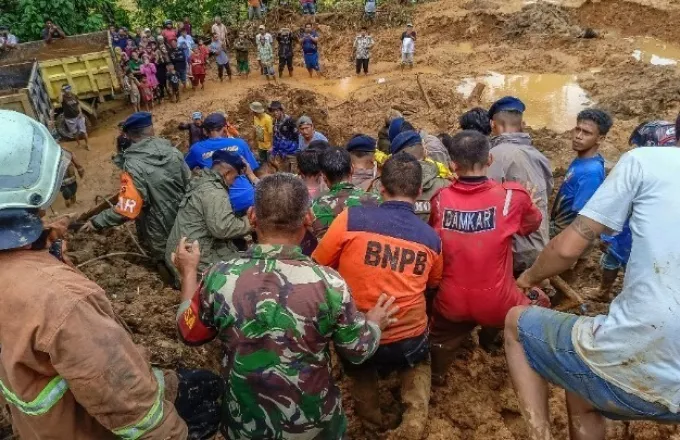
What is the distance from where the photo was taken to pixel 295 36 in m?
16.2

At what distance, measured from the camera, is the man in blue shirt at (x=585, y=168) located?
4.13 metres

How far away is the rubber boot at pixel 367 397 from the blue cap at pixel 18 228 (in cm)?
197

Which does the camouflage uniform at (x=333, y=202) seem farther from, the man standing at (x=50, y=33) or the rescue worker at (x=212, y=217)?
the man standing at (x=50, y=33)

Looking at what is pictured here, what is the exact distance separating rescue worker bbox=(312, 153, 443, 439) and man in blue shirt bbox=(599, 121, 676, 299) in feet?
7.13

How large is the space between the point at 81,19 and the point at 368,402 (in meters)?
14.1

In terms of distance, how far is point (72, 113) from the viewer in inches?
381

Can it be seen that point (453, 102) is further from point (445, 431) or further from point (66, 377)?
point (66, 377)

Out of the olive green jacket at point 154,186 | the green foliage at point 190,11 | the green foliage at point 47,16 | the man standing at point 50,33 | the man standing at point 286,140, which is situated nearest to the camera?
the olive green jacket at point 154,186

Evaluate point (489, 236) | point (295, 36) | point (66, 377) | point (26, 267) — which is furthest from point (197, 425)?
point (295, 36)

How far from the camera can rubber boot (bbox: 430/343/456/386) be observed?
3.29 metres

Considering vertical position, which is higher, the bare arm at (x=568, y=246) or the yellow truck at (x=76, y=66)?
the bare arm at (x=568, y=246)

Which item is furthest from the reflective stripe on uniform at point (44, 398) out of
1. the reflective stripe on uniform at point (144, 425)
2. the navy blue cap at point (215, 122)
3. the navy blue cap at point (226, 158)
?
the navy blue cap at point (215, 122)

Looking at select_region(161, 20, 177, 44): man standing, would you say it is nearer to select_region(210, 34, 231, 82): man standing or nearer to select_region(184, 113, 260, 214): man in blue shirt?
select_region(210, 34, 231, 82): man standing

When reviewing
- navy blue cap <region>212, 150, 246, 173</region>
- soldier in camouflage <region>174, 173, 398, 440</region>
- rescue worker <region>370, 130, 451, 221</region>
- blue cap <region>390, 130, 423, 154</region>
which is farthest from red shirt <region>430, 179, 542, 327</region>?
navy blue cap <region>212, 150, 246, 173</region>
